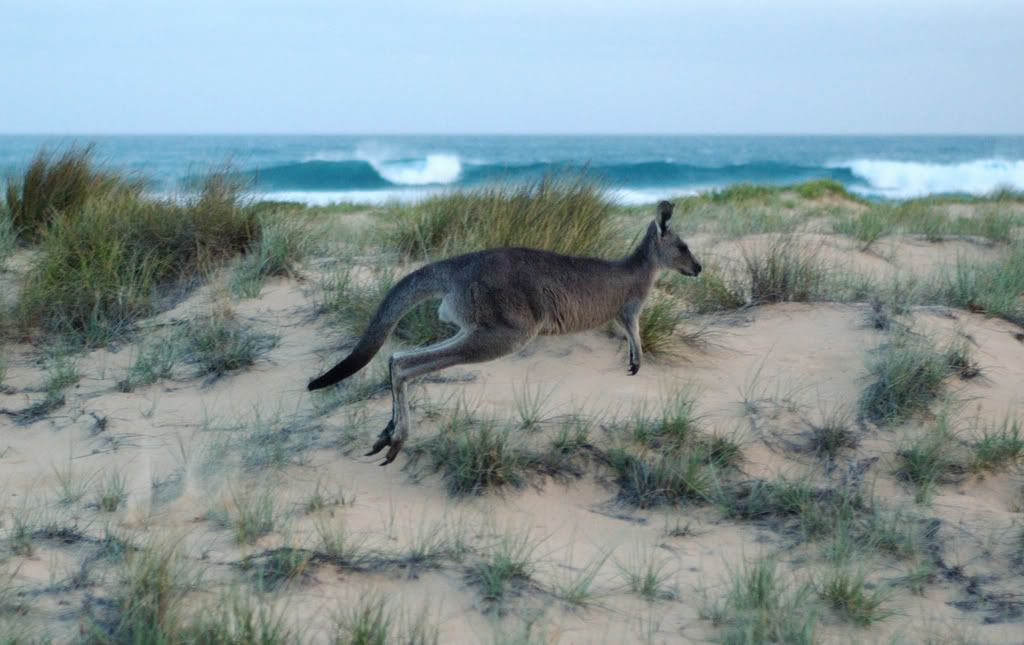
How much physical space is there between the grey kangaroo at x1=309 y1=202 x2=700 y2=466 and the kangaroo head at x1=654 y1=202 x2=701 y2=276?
11cm

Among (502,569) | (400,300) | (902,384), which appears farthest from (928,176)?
(502,569)

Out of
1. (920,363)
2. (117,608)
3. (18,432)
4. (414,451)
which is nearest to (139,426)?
(18,432)

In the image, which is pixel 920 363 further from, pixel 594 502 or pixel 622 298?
pixel 594 502

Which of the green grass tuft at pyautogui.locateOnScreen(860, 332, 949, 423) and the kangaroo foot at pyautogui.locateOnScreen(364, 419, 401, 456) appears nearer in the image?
the kangaroo foot at pyautogui.locateOnScreen(364, 419, 401, 456)

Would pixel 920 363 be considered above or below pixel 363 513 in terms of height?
above

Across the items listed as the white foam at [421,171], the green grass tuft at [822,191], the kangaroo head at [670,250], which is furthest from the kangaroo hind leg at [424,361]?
the white foam at [421,171]

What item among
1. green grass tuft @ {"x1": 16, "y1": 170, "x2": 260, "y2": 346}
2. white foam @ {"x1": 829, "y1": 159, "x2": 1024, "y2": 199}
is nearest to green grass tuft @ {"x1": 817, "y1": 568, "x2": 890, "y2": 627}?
green grass tuft @ {"x1": 16, "y1": 170, "x2": 260, "y2": 346}

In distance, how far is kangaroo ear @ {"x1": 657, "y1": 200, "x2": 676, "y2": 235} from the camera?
599cm

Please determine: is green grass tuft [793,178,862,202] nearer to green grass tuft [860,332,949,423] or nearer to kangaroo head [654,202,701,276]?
green grass tuft [860,332,949,423]

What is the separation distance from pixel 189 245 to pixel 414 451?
11.8ft

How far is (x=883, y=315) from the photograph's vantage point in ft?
22.5

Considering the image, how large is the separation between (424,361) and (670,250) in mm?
1750

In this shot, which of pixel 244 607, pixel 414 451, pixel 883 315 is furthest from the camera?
pixel 883 315

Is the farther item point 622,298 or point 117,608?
point 622,298
